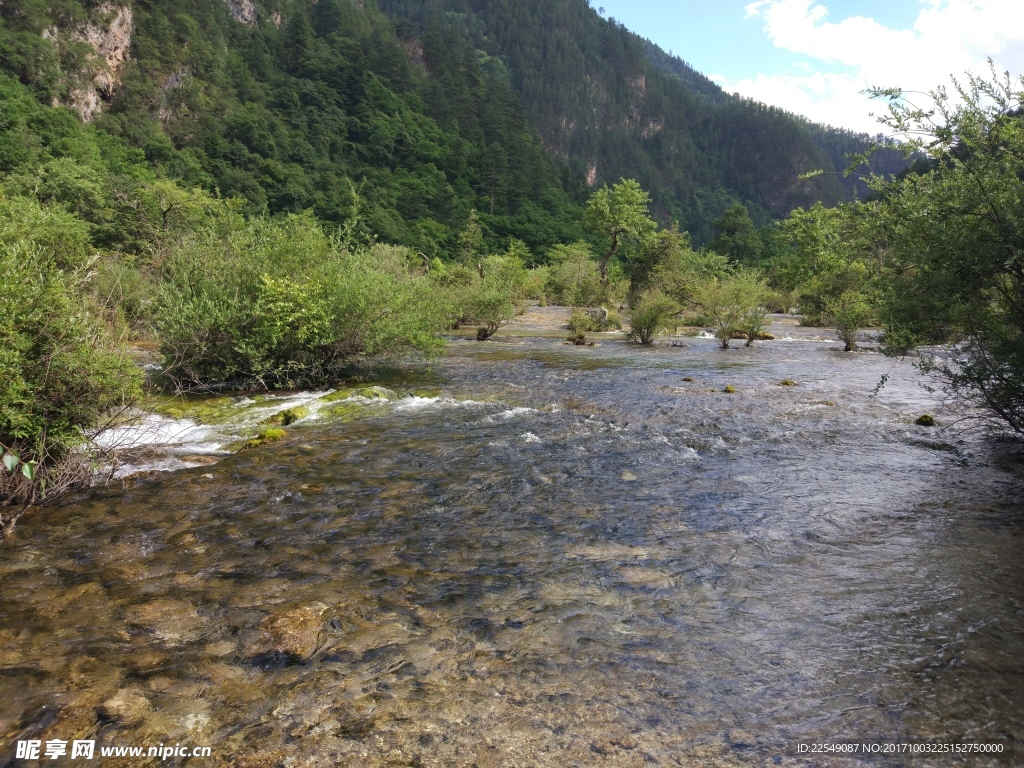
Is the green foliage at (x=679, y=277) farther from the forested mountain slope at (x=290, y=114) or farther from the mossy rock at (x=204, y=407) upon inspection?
the forested mountain slope at (x=290, y=114)

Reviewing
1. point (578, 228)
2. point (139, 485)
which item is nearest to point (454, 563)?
point (139, 485)

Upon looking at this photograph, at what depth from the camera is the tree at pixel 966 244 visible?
7.37 metres

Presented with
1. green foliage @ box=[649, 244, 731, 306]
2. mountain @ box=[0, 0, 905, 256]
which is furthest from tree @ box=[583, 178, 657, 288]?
mountain @ box=[0, 0, 905, 256]

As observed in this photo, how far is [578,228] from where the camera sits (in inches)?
3757

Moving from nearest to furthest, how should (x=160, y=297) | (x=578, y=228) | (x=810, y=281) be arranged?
1. (x=160, y=297)
2. (x=810, y=281)
3. (x=578, y=228)

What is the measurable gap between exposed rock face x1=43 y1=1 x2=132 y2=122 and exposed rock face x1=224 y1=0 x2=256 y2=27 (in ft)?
109

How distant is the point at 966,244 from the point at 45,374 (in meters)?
11.2

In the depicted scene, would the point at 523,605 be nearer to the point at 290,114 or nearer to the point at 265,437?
the point at 265,437

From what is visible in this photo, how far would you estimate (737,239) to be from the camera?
317 ft

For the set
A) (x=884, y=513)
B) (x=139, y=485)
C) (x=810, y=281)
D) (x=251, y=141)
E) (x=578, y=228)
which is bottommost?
(x=139, y=485)

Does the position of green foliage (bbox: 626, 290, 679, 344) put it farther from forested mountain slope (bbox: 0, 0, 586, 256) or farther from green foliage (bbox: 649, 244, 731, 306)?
forested mountain slope (bbox: 0, 0, 586, 256)

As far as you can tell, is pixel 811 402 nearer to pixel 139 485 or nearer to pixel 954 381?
pixel 954 381

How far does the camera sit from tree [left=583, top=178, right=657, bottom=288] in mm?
46594

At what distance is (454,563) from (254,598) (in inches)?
71.3
